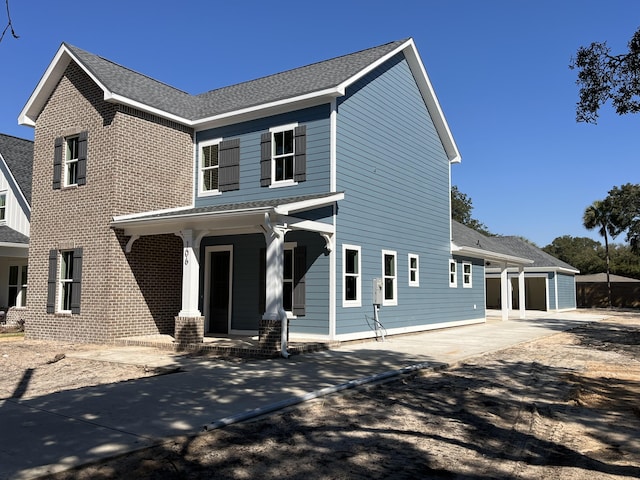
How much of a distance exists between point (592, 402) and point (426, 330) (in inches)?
409

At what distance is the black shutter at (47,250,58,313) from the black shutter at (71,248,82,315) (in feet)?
2.67

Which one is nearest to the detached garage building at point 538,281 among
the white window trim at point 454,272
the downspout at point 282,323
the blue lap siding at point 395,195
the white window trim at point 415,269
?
the white window trim at point 454,272

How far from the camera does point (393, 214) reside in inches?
635

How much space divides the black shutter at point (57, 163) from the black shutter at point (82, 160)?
0.86 metres

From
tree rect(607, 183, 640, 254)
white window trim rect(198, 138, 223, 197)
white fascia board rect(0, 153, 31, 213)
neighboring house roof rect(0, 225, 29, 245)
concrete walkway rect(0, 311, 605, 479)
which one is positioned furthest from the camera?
tree rect(607, 183, 640, 254)

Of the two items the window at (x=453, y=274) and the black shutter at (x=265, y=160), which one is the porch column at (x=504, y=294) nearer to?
the window at (x=453, y=274)

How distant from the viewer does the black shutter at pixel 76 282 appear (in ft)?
46.0

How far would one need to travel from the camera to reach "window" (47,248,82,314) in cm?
1453

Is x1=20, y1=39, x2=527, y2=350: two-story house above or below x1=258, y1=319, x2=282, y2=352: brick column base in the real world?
above

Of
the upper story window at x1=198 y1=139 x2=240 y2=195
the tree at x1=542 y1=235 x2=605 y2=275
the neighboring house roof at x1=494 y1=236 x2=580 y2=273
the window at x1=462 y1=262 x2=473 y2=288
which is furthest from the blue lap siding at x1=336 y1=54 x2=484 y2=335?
the tree at x1=542 y1=235 x2=605 y2=275

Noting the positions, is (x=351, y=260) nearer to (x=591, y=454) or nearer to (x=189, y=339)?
(x=189, y=339)

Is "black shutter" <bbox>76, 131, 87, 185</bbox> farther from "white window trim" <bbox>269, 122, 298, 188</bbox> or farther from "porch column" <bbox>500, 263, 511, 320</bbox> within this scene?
"porch column" <bbox>500, 263, 511, 320</bbox>

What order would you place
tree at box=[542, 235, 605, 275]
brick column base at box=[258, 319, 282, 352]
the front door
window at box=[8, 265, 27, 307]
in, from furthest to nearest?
tree at box=[542, 235, 605, 275]
window at box=[8, 265, 27, 307]
the front door
brick column base at box=[258, 319, 282, 352]

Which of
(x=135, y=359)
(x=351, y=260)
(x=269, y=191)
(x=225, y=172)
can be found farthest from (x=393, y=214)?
(x=135, y=359)
